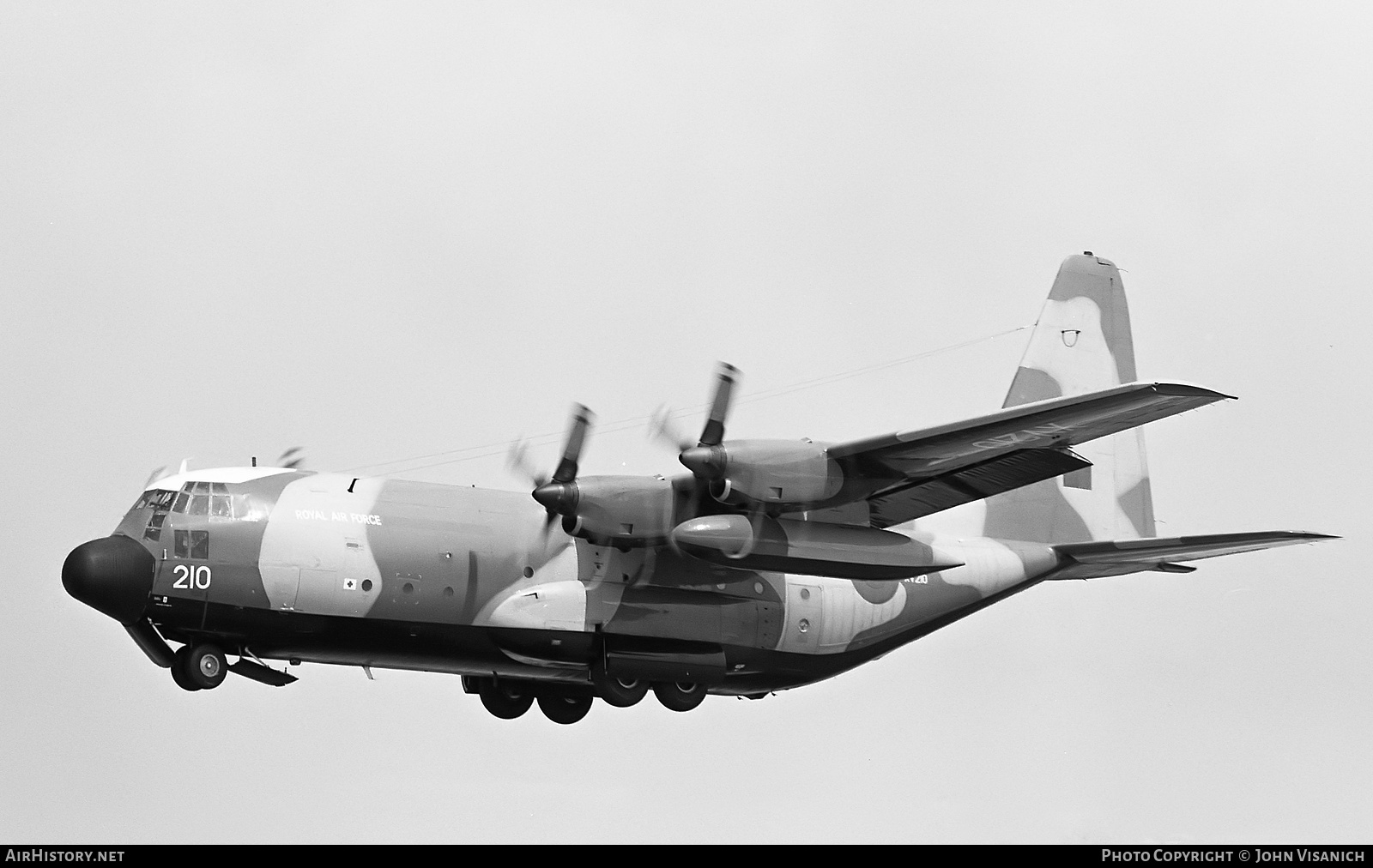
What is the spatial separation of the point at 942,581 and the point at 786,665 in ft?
6.99

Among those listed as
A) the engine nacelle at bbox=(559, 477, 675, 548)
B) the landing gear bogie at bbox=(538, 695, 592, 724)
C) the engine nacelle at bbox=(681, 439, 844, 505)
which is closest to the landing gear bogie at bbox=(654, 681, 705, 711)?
the landing gear bogie at bbox=(538, 695, 592, 724)

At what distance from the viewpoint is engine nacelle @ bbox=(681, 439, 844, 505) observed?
16.0 metres

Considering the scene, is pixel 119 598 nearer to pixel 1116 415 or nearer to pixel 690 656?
pixel 690 656

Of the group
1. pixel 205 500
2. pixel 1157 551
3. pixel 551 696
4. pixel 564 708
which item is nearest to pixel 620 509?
pixel 551 696

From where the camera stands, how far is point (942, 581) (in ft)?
62.2

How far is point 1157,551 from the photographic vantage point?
Answer: 1830 centimetres

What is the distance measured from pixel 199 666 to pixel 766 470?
5.55 m

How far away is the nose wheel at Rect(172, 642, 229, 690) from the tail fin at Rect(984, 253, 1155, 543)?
915 cm

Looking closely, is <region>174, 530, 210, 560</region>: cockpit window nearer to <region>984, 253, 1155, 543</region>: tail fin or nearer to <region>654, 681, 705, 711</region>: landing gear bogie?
<region>654, 681, 705, 711</region>: landing gear bogie

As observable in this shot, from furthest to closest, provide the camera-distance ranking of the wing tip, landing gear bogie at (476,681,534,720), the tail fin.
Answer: the tail fin
landing gear bogie at (476,681,534,720)
the wing tip

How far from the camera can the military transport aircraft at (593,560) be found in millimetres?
15414

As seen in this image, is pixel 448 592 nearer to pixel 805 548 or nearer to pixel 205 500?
pixel 205 500
